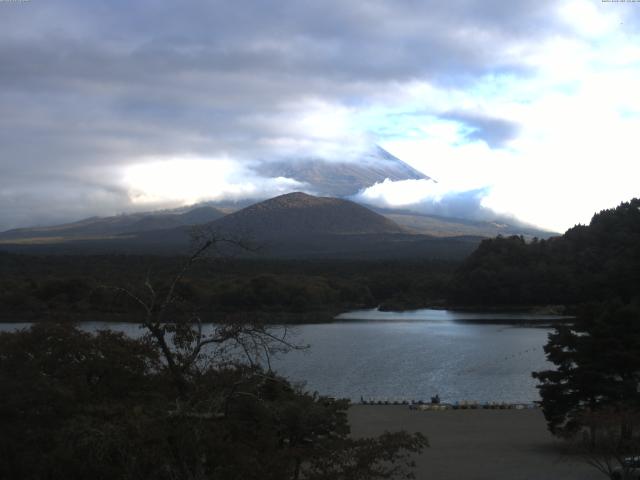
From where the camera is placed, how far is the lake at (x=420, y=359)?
25500 mm

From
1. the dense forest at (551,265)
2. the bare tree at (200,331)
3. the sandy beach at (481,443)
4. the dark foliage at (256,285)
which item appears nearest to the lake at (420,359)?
the sandy beach at (481,443)

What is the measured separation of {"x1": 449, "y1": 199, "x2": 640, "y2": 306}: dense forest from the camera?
190 feet

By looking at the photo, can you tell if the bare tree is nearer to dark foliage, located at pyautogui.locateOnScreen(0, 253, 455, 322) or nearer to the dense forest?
Result: dark foliage, located at pyautogui.locateOnScreen(0, 253, 455, 322)

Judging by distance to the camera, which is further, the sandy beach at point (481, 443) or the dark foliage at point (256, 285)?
the dark foliage at point (256, 285)

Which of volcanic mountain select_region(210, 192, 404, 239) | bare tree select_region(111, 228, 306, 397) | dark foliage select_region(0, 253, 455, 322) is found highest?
volcanic mountain select_region(210, 192, 404, 239)

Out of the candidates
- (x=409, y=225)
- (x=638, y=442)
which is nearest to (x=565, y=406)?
(x=638, y=442)

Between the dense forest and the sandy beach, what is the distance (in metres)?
36.4

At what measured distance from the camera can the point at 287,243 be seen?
12850 centimetres

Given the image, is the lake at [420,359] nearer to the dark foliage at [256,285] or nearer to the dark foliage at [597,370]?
the dark foliage at [256,285]

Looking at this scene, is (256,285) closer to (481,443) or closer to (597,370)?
(481,443)

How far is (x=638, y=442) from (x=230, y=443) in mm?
8486

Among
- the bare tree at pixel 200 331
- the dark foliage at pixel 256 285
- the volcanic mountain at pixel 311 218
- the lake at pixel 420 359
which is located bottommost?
the lake at pixel 420 359

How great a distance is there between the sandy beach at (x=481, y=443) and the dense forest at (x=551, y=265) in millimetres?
36366

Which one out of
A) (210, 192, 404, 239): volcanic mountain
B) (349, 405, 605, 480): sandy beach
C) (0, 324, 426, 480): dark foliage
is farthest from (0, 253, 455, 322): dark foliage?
(210, 192, 404, 239): volcanic mountain
